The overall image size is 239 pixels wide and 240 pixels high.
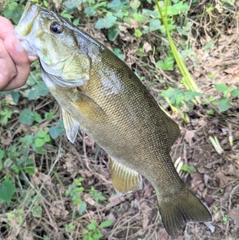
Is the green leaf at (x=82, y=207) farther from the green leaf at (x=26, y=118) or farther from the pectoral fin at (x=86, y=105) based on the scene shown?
the pectoral fin at (x=86, y=105)

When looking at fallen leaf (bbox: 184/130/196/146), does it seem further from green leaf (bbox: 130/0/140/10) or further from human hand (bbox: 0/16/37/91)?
human hand (bbox: 0/16/37/91)

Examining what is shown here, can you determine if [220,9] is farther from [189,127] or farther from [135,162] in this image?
[135,162]

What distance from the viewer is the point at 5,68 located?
138 cm

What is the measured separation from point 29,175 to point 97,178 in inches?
22.7

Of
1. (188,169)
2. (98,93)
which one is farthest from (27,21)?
(188,169)

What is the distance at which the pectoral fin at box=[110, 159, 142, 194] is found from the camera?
1.65 meters

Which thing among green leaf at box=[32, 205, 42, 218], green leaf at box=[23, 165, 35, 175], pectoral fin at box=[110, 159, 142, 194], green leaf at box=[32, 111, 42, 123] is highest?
pectoral fin at box=[110, 159, 142, 194]

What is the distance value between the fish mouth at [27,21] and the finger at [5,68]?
93 mm

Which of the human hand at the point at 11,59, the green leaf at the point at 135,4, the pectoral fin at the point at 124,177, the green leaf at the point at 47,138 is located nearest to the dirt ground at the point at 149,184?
the green leaf at the point at 47,138

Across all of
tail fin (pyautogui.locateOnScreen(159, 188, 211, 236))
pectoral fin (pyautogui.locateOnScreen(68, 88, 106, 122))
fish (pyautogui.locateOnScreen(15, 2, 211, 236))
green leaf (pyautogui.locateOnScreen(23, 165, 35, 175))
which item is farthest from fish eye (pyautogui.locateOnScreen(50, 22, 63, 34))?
green leaf (pyautogui.locateOnScreen(23, 165, 35, 175))

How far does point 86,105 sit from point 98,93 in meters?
0.07

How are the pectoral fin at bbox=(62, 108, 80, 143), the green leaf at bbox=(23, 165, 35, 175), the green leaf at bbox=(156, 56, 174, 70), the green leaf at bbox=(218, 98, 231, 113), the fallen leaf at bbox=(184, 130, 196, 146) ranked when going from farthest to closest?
the green leaf at bbox=(156, 56, 174, 70) < the green leaf at bbox=(23, 165, 35, 175) < the fallen leaf at bbox=(184, 130, 196, 146) < the green leaf at bbox=(218, 98, 231, 113) < the pectoral fin at bbox=(62, 108, 80, 143)

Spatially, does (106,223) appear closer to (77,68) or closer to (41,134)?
(41,134)

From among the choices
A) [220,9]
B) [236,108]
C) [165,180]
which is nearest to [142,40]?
[220,9]
